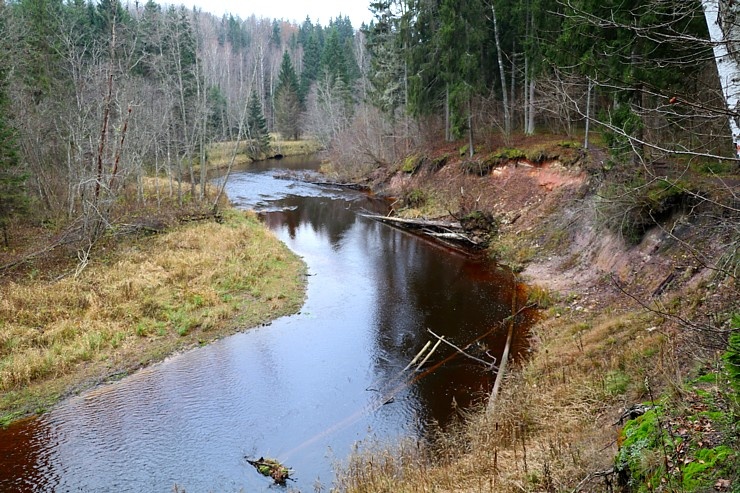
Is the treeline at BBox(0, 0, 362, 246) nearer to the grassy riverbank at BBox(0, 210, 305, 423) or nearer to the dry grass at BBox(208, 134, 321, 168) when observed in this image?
the grassy riverbank at BBox(0, 210, 305, 423)

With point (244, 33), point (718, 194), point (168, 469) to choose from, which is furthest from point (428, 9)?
point (244, 33)

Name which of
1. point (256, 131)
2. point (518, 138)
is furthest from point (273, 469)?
point (256, 131)

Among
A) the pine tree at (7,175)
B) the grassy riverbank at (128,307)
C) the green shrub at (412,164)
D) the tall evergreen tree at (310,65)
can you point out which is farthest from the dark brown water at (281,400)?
the tall evergreen tree at (310,65)

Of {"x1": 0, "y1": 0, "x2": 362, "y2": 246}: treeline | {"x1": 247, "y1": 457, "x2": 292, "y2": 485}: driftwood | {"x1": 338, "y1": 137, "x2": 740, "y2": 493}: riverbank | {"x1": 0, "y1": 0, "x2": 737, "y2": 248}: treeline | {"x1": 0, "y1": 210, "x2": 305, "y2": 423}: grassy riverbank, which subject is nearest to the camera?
{"x1": 338, "y1": 137, "x2": 740, "y2": 493}: riverbank

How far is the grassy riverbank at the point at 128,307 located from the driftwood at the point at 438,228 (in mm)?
6521

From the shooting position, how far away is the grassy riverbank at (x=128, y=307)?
1065 cm

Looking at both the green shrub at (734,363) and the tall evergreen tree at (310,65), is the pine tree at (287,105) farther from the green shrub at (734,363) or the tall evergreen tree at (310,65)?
the green shrub at (734,363)

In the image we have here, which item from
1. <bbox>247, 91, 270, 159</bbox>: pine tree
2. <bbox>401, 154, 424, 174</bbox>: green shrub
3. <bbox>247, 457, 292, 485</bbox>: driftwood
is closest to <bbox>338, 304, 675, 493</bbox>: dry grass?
<bbox>247, 457, 292, 485</bbox>: driftwood

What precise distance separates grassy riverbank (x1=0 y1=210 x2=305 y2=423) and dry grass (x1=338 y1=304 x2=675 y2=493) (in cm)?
703

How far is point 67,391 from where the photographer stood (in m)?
10.3

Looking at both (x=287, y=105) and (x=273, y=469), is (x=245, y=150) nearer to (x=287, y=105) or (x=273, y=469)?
(x=287, y=105)

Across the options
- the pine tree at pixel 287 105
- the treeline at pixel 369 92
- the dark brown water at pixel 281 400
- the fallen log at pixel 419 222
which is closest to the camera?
the dark brown water at pixel 281 400

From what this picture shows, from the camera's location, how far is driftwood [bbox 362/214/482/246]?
2041 centimetres

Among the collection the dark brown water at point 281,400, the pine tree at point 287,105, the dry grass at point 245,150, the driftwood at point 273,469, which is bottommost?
the driftwood at point 273,469
